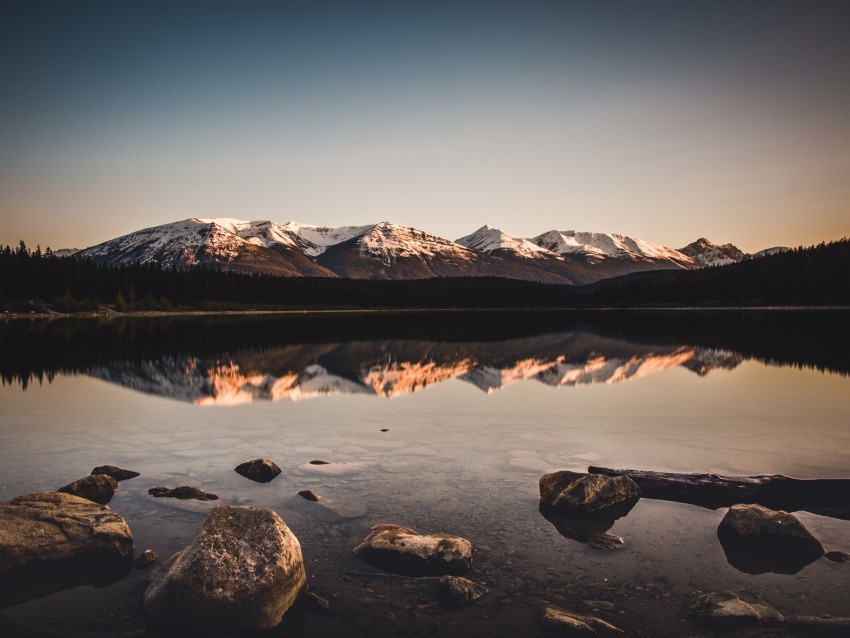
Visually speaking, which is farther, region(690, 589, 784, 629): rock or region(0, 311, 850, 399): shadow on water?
region(0, 311, 850, 399): shadow on water

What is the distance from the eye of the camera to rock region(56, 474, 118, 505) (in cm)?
1414

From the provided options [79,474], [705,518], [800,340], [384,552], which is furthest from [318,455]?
[800,340]

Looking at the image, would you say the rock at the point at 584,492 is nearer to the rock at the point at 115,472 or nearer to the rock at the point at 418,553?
the rock at the point at 418,553

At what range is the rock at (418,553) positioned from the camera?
10.5 meters

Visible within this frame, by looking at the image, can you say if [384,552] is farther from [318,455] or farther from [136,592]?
[318,455]

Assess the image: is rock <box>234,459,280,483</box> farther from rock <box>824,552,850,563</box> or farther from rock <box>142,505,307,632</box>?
rock <box>824,552,850,563</box>

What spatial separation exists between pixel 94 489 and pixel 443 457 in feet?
31.8

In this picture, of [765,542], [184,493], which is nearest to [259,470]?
[184,493]

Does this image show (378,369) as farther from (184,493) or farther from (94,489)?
(94,489)

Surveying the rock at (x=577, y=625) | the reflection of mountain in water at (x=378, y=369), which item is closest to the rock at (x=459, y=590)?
the rock at (x=577, y=625)

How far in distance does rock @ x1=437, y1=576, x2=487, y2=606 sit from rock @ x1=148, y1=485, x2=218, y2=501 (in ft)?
23.6

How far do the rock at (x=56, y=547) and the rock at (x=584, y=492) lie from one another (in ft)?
30.0

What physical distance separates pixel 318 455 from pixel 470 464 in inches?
198

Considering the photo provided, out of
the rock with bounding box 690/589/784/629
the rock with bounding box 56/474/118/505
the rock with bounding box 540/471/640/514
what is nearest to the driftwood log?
the rock with bounding box 540/471/640/514
